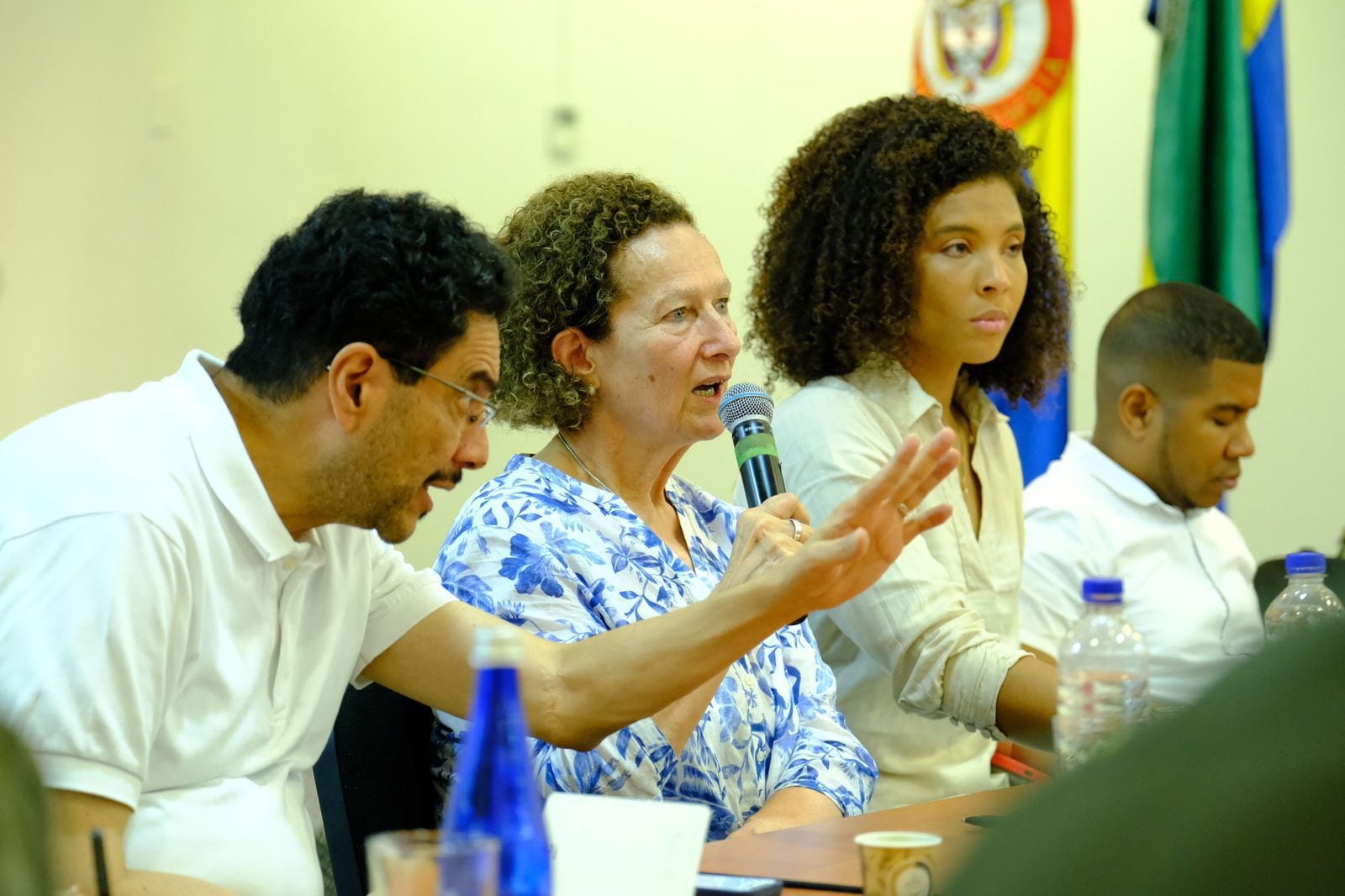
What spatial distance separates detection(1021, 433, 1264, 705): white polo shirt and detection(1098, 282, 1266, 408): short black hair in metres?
0.20

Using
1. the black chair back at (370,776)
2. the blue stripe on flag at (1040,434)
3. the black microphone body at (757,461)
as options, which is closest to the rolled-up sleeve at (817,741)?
the black microphone body at (757,461)

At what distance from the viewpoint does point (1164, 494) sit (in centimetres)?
302

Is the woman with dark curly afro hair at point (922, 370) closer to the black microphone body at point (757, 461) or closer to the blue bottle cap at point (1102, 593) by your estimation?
the black microphone body at point (757, 461)

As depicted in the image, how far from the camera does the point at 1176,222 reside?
402 cm

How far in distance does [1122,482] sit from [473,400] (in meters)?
1.69

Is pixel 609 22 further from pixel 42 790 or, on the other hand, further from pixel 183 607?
pixel 42 790

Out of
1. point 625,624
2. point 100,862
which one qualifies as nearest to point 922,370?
point 625,624

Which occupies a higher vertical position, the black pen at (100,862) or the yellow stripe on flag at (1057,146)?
the yellow stripe on flag at (1057,146)

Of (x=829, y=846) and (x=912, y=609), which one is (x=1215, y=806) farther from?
(x=912, y=609)

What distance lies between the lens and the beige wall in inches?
115

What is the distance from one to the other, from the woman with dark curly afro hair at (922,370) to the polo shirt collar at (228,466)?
1039 mm

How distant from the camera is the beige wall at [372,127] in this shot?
292cm

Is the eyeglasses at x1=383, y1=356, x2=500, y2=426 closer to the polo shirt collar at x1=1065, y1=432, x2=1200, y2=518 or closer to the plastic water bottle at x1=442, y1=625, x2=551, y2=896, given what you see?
the plastic water bottle at x1=442, y1=625, x2=551, y2=896

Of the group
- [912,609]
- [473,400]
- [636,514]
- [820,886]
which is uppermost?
[473,400]
